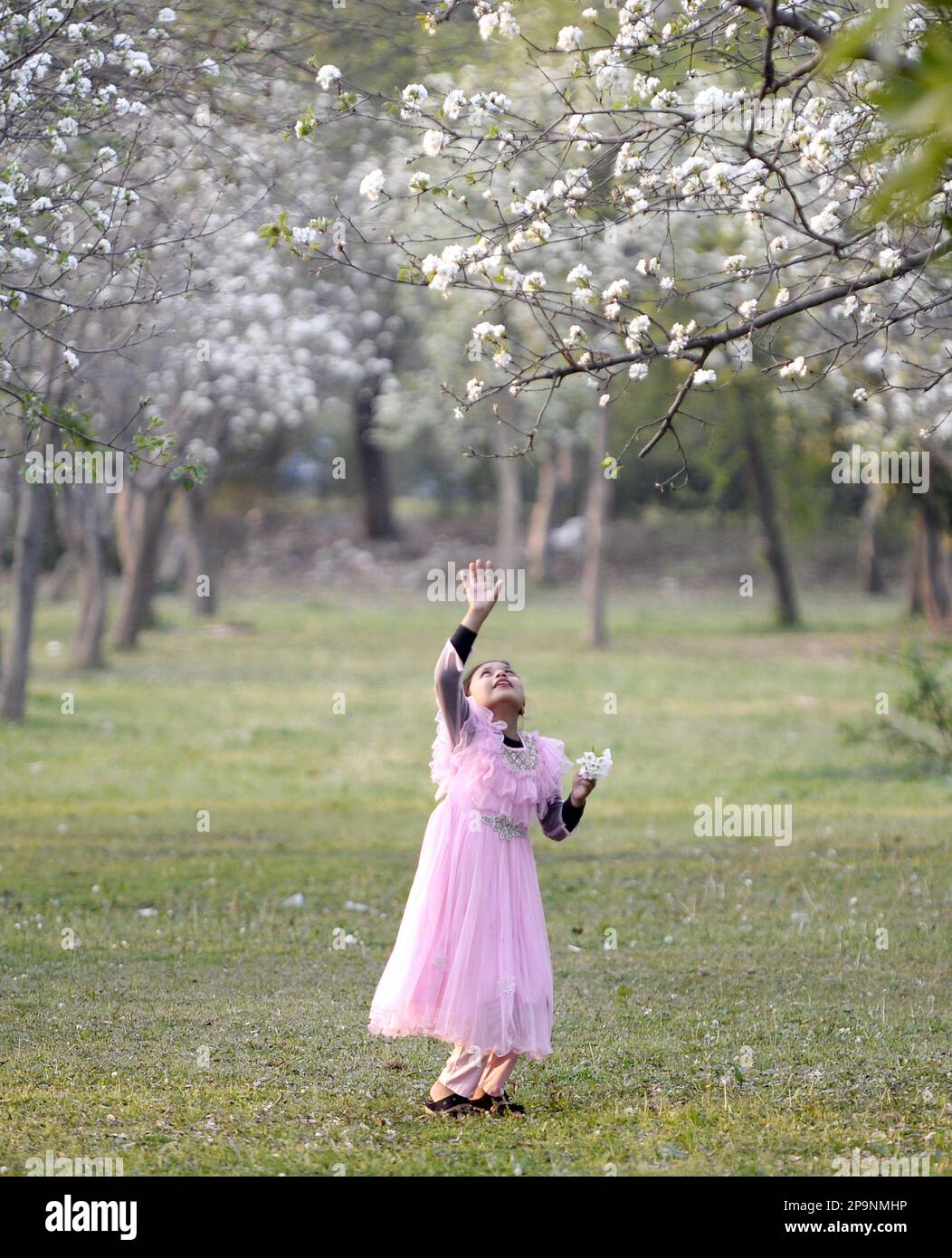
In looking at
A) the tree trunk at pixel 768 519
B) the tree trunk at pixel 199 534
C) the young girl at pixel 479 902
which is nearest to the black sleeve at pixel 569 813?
the young girl at pixel 479 902

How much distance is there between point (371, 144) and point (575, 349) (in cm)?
970

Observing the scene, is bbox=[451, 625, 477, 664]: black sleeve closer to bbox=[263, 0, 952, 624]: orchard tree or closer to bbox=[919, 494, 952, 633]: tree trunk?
bbox=[263, 0, 952, 624]: orchard tree

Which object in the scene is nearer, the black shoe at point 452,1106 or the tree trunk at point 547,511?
the black shoe at point 452,1106

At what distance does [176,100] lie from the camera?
10406 millimetres

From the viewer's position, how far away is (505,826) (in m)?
6.08

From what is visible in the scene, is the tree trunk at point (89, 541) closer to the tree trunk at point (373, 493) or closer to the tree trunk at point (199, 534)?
the tree trunk at point (199, 534)

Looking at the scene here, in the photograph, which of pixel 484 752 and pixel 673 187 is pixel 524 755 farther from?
pixel 673 187

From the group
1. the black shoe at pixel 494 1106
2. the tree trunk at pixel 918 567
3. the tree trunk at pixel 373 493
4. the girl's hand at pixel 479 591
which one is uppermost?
the tree trunk at pixel 373 493

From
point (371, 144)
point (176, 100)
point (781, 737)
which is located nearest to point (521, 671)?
point (781, 737)

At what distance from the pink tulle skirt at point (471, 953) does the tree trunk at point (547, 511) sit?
1326 inches

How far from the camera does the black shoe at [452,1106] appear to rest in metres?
6.11

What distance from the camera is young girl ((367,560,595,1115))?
588 cm

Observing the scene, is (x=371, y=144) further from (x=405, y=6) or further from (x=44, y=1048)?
(x=44, y=1048)

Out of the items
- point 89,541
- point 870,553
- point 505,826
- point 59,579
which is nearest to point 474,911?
point 505,826
